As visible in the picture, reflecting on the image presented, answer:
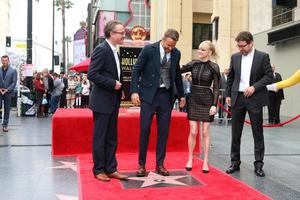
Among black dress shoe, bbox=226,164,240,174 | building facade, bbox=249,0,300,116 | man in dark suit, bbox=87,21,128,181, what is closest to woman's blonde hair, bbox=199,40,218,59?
man in dark suit, bbox=87,21,128,181

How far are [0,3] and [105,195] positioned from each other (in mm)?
99082

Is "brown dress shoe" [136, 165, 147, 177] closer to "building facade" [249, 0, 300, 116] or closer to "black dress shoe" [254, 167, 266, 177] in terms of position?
"black dress shoe" [254, 167, 266, 177]

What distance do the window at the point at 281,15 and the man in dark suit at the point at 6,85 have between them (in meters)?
10.2

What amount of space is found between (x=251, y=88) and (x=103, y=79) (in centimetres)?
198

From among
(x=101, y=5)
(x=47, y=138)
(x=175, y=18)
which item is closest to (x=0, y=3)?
(x=101, y=5)

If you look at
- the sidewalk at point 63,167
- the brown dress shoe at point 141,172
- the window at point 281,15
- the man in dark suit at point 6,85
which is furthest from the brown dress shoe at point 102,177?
the window at point 281,15

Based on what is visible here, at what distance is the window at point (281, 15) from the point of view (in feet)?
55.6

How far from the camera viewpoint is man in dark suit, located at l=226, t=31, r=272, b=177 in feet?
A: 19.8

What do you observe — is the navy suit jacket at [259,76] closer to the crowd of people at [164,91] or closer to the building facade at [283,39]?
the crowd of people at [164,91]

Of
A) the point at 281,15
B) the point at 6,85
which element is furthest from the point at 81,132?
the point at 281,15

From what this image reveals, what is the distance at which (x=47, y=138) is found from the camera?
976 centimetres

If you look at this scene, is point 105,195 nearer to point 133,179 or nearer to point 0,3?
point 133,179

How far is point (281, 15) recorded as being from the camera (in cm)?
1766

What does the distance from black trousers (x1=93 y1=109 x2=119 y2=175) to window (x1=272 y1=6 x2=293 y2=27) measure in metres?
12.7
